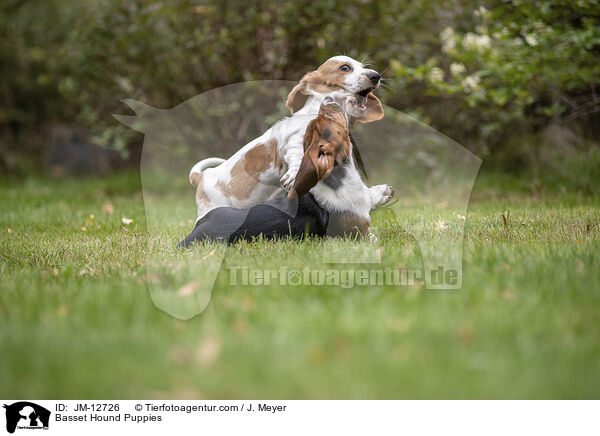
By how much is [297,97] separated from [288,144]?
531mm

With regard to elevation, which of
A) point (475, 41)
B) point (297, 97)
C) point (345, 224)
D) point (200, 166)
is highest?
point (475, 41)

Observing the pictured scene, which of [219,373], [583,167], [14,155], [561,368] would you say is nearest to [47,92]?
[14,155]

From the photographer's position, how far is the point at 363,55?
19.7ft

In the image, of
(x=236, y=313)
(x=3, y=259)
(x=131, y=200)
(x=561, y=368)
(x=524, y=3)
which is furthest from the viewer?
(x=131, y=200)

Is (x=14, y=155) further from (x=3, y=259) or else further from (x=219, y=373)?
(x=219, y=373)

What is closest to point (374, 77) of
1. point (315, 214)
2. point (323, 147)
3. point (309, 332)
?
point (323, 147)

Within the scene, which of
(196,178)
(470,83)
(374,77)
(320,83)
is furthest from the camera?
(470,83)

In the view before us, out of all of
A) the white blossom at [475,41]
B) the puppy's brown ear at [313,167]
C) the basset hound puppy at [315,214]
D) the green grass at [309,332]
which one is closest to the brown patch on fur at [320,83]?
the basset hound puppy at [315,214]

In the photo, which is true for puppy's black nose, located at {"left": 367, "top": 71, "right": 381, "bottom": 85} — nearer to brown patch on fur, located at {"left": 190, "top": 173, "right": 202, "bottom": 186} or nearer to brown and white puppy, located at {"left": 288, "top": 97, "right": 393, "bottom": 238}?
brown and white puppy, located at {"left": 288, "top": 97, "right": 393, "bottom": 238}

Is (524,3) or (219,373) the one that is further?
Result: (524,3)

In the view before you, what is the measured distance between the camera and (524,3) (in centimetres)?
535

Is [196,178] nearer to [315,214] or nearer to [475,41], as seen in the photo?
[315,214]

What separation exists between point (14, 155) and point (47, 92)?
4.22ft

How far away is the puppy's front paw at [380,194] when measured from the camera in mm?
3633
